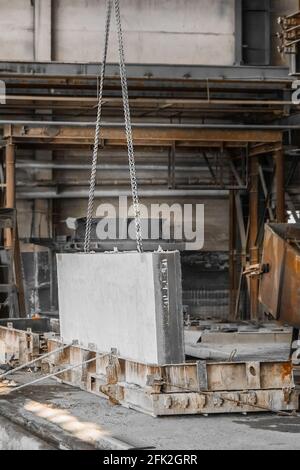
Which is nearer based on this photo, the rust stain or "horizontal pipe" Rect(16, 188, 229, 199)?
the rust stain

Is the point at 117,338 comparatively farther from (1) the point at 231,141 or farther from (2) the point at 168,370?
(1) the point at 231,141

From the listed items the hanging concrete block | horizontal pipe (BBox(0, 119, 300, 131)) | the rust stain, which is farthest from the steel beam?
the rust stain

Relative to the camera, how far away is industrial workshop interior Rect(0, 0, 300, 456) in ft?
27.3

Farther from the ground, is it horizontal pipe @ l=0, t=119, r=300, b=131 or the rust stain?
horizontal pipe @ l=0, t=119, r=300, b=131
